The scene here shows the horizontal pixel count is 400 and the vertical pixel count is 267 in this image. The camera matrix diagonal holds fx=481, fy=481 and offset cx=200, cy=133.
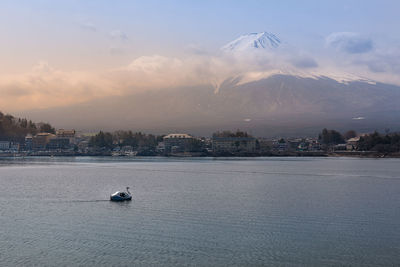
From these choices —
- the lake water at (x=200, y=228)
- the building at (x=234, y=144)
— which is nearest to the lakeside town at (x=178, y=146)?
the building at (x=234, y=144)

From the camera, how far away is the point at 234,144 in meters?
145

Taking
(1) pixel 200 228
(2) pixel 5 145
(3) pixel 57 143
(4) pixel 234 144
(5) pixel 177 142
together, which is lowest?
(1) pixel 200 228

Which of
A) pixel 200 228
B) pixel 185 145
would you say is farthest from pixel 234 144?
pixel 200 228

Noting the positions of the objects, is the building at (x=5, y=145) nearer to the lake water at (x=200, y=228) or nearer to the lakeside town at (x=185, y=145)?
the lakeside town at (x=185, y=145)

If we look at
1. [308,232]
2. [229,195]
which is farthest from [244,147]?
[308,232]

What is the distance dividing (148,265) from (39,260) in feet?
10.7

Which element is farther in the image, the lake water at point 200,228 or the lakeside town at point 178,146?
the lakeside town at point 178,146

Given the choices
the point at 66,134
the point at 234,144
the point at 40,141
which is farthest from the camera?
the point at 66,134

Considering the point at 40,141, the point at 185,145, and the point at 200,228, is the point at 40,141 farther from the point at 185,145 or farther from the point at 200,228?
the point at 200,228

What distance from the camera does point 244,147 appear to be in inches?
5733

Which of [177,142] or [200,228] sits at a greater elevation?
[177,142]

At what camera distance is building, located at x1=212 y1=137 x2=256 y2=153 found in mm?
144125

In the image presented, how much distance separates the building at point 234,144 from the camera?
144125mm

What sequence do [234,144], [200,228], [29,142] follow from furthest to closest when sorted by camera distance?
[29,142] → [234,144] → [200,228]
